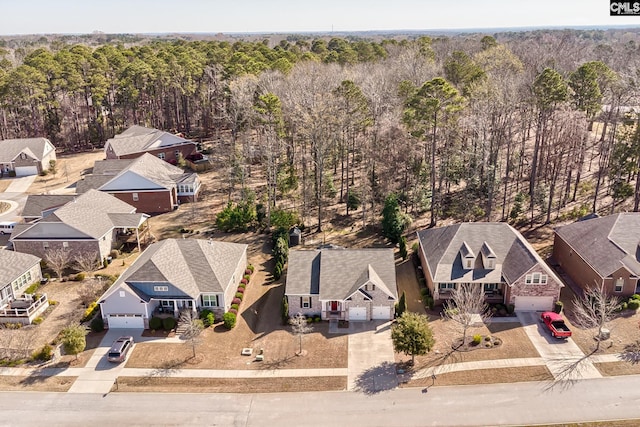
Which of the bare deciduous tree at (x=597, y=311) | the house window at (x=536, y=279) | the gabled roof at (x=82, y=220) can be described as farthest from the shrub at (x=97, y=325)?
the bare deciduous tree at (x=597, y=311)

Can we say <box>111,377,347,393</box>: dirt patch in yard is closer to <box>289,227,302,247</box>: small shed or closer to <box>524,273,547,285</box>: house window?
<box>524,273,547,285</box>: house window

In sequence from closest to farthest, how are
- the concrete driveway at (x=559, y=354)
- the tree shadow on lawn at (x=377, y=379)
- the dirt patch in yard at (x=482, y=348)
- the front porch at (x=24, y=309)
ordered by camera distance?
the tree shadow on lawn at (x=377, y=379) < the concrete driveway at (x=559, y=354) < the dirt patch in yard at (x=482, y=348) < the front porch at (x=24, y=309)

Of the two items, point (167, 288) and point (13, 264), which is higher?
point (13, 264)

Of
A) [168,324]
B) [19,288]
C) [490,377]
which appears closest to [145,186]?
[19,288]

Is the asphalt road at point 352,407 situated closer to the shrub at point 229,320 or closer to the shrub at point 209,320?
the shrub at point 229,320

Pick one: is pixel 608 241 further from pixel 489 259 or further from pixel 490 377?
pixel 490 377

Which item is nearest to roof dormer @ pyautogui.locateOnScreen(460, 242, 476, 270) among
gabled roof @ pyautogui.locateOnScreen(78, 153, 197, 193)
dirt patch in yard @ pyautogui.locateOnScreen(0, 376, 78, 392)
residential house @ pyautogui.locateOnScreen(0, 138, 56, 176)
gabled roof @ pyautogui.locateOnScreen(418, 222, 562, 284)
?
gabled roof @ pyautogui.locateOnScreen(418, 222, 562, 284)

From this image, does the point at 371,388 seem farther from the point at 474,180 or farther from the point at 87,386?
the point at 474,180
